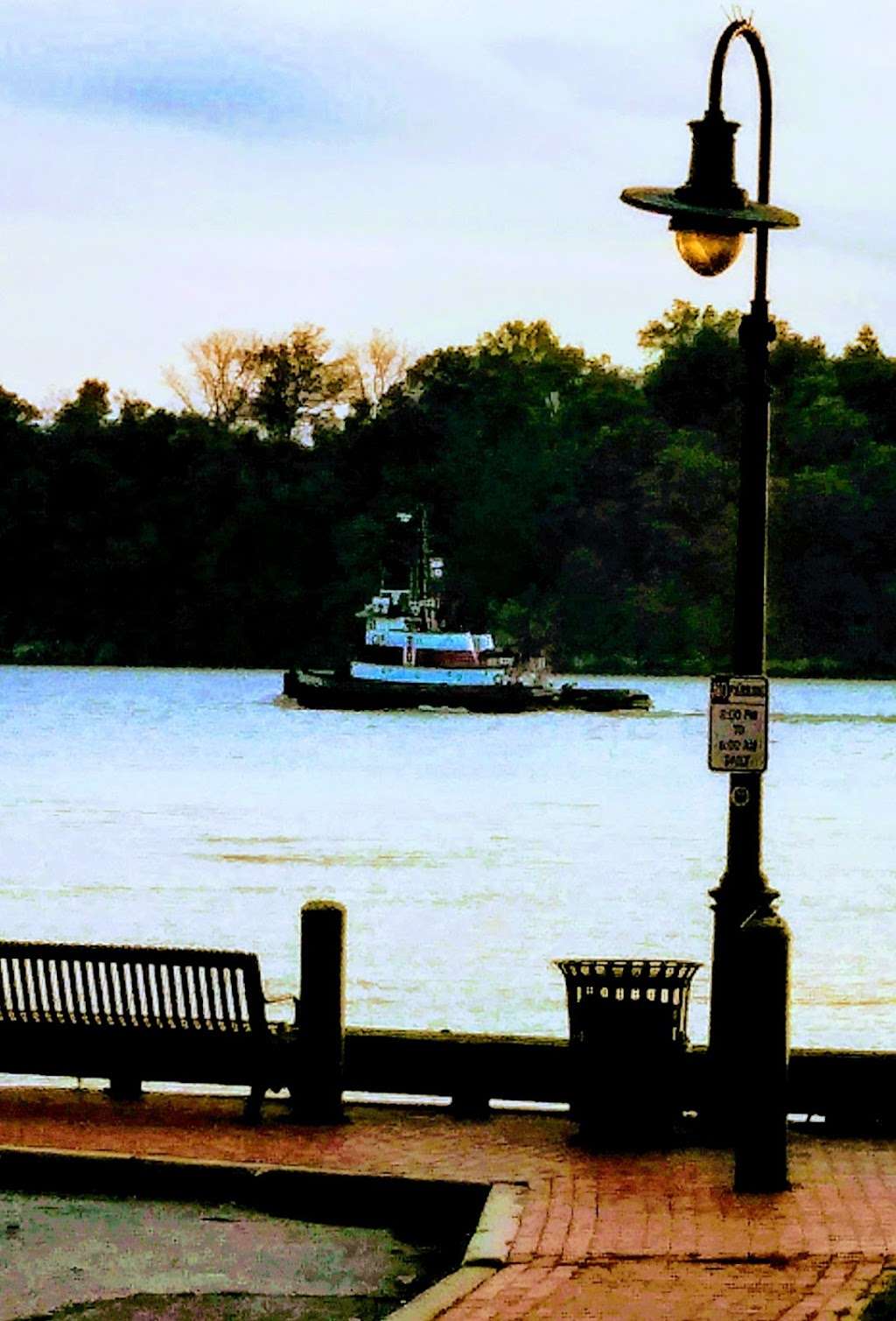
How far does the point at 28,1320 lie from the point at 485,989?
18071 mm

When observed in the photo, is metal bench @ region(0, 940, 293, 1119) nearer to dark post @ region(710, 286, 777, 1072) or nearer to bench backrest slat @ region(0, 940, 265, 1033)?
bench backrest slat @ region(0, 940, 265, 1033)

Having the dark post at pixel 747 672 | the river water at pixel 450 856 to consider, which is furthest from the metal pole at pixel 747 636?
the river water at pixel 450 856

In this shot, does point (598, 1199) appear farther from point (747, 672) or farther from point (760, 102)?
point (760, 102)

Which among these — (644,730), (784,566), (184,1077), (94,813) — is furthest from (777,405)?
(184,1077)

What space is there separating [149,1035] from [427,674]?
10411 cm

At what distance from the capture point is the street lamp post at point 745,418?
11.6 metres

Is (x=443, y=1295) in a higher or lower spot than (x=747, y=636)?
lower

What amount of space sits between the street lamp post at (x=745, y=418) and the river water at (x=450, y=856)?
32.5ft

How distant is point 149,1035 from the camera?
40.5 ft

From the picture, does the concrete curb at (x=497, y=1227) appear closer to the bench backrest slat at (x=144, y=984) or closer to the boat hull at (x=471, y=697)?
the bench backrest slat at (x=144, y=984)

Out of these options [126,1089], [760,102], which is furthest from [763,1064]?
[760,102]

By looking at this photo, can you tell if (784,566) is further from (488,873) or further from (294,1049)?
(294,1049)

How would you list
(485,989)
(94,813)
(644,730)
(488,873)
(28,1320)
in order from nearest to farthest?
(28,1320) → (485,989) → (488,873) → (94,813) → (644,730)

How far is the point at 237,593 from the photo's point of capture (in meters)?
165
